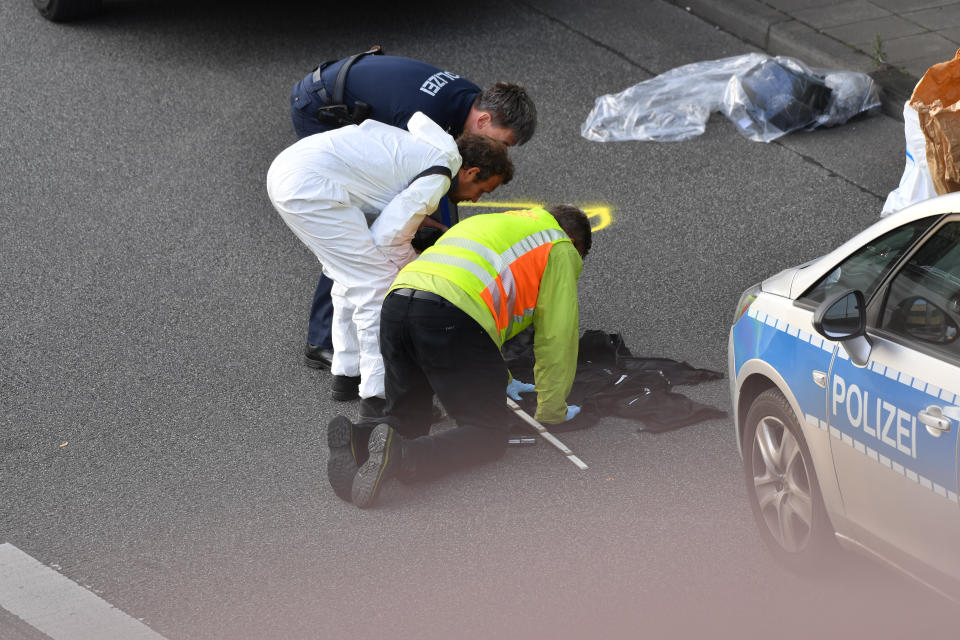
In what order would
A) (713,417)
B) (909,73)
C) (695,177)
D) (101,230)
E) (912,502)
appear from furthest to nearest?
(909,73) → (695,177) → (101,230) → (713,417) → (912,502)

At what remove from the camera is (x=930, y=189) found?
661 cm

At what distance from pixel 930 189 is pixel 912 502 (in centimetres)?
358

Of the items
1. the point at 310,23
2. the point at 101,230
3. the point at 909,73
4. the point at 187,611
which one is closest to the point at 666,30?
the point at 909,73

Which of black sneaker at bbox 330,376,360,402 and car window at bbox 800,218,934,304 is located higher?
car window at bbox 800,218,934,304

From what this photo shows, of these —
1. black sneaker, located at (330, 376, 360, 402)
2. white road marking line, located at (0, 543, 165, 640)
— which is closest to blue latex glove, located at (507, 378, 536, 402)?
black sneaker, located at (330, 376, 360, 402)

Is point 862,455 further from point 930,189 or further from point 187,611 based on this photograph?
point 930,189

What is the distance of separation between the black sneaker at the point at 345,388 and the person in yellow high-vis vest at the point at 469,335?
64 cm

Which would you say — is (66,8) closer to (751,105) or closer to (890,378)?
(751,105)

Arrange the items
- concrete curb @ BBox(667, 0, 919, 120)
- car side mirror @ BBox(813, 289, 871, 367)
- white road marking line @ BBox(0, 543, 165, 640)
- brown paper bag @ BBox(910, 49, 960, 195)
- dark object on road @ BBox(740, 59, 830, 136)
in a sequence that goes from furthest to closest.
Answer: concrete curb @ BBox(667, 0, 919, 120)
dark object on road @ BBox(740, 59, 830, 136)
brown paper bag @ BBox(910, 49, 960, 195)
white road marking line @ BBox(0, 543, 165, 640)
car side mirror @ BBox(813, 289, 871, 367)

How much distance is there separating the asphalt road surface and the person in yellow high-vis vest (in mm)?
186

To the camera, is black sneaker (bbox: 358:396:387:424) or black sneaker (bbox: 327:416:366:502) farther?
black sneaker (bbox: 358:396:387:424)

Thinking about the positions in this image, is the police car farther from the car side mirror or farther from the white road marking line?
the white road marking line

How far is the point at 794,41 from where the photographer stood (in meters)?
9.38

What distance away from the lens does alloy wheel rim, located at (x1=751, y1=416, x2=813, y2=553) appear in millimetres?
4117
